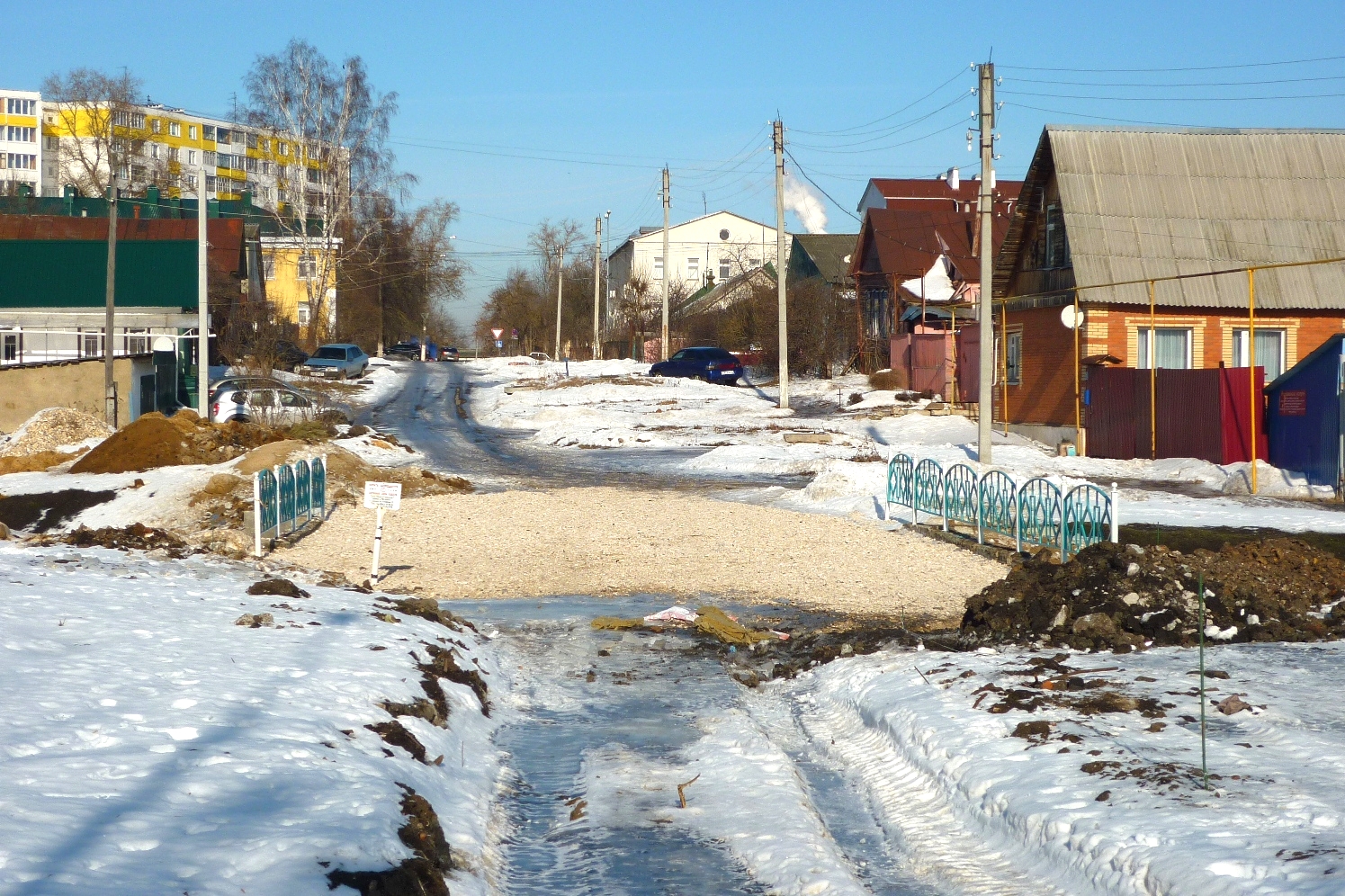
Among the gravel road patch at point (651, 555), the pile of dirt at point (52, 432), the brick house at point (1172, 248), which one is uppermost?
the brick house at point (1172, 248)

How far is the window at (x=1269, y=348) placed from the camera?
2894cm

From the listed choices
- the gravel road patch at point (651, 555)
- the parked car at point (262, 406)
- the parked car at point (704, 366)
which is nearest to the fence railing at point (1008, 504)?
the gravel road patch at point (651, 555)

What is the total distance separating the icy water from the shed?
50.3 ft

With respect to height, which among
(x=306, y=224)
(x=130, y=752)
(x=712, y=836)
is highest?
(x=306, y=224)

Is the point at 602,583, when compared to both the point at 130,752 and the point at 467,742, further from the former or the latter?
the point at 130,752

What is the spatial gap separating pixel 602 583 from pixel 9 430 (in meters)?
22.3

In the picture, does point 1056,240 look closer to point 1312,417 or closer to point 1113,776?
point 1312,417

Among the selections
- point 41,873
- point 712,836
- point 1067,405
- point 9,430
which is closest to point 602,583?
point 712,836

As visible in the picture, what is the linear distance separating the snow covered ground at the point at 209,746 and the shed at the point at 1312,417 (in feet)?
56.5

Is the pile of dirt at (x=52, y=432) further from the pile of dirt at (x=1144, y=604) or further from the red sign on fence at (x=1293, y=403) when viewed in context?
the red sign on fence at (x=1293, y=403)

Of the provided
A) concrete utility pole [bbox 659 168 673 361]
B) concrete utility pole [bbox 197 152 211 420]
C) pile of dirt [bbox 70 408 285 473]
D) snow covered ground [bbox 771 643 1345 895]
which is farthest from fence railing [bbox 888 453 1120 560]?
concrete utility pole [bbox 659 168 673 361]

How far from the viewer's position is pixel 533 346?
94.7m

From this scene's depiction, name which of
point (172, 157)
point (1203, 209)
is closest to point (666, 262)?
point (1203, 209)

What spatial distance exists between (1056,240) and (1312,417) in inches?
373
